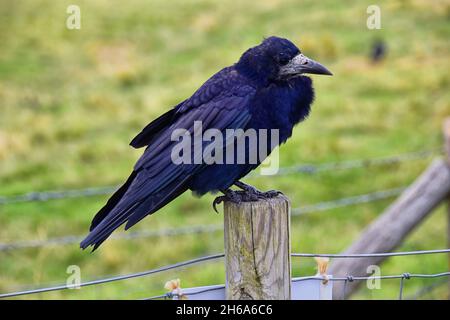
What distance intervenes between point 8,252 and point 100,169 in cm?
232

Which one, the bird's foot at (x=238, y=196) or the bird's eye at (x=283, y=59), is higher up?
the bird's eye at (x=283, y=59)

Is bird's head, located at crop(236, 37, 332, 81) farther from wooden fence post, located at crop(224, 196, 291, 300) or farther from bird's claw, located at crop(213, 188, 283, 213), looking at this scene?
wooden fence post, located at crop(224, 196, 291, 300)

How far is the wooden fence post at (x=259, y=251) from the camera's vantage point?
344cm

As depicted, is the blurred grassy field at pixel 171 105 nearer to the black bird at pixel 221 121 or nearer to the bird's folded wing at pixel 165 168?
the black bird at pixel 221 121

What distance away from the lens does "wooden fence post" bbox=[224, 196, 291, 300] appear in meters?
A: 3.44

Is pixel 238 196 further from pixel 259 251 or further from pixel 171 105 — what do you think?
pixel 171 105

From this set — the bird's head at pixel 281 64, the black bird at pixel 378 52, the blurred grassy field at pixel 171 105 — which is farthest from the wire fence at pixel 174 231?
the black bird at pixel 378 52

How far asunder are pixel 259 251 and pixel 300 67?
4.70 feet

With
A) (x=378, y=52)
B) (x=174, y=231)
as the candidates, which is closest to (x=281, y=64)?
(x=174, y=231)

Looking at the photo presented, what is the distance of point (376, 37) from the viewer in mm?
15578

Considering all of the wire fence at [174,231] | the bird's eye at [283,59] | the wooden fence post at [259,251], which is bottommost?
the wooden fence post at [259,251]

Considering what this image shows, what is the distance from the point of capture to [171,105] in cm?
1292

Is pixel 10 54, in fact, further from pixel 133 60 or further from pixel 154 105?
pixel 154 105
